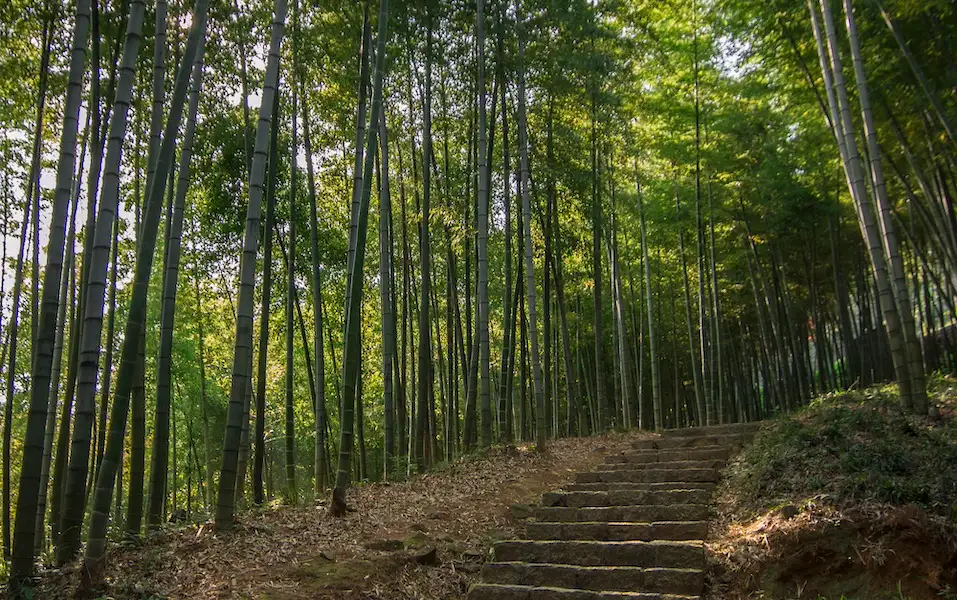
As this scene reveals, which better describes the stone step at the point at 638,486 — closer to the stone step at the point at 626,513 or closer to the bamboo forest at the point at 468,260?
the bamboo forest at the point at 468,260

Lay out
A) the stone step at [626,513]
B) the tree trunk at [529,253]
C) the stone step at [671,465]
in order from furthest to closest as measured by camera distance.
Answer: the tree trunk at [529,253]
the stone step at [671,465]
the stone step at [626,513]

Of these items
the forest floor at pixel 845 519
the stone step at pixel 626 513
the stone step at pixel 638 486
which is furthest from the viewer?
the stone step at pixel 638 486

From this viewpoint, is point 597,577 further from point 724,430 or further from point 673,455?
point 724,430

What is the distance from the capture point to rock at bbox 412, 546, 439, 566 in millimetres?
3951

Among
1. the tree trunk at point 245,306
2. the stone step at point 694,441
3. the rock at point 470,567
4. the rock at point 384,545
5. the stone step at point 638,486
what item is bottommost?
the rock at point 470,567

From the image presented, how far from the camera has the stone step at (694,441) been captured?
20.7 feet

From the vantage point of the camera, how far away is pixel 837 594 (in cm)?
308

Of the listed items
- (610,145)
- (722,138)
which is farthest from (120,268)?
(722,138)

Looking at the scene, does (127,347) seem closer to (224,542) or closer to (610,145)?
(224,542)

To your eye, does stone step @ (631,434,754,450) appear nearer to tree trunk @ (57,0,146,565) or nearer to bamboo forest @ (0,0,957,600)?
bamboo forest @ (0,0,957,600)

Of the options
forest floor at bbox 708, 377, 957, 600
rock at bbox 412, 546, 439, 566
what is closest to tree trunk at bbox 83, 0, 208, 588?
rock at bbox 412, 546, 439, 566

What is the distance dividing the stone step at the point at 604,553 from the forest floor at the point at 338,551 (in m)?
0.30

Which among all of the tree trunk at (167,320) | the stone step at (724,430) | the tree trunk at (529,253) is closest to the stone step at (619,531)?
the tree trunk at (167,320)

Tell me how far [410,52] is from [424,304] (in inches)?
113
